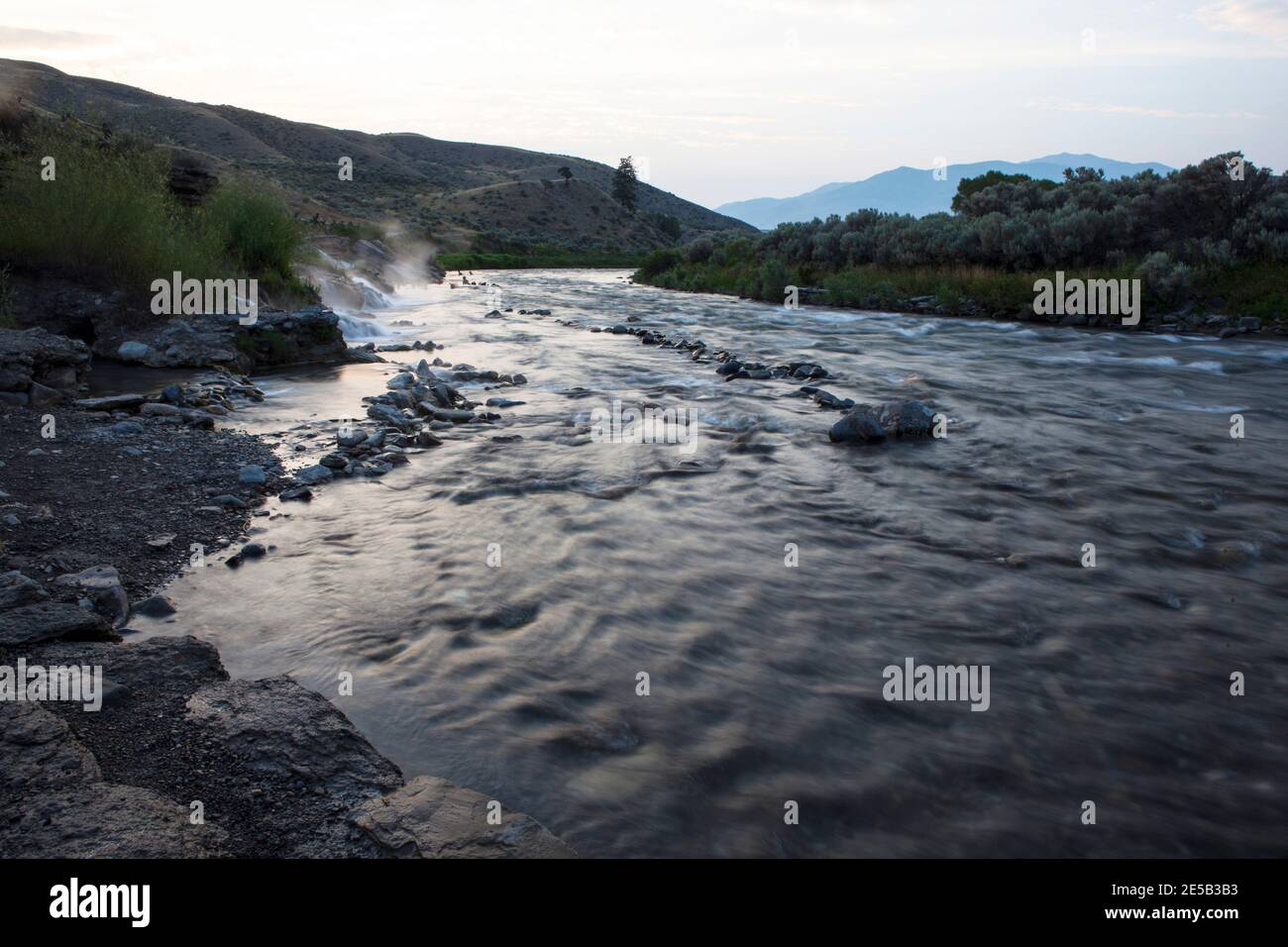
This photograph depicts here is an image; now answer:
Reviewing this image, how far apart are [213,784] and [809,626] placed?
12.3 feet

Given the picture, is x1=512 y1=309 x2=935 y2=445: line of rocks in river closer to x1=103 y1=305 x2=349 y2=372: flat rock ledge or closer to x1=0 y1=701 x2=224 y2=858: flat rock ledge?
x1=103 y1=305 x2=349 y2=372: flat rock ledge

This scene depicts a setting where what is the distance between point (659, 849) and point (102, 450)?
24.7ft

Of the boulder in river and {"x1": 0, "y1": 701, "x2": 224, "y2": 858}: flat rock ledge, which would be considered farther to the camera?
the boulder in river

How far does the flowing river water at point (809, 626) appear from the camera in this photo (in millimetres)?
3783

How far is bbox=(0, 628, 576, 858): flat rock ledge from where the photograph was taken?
3051 millimetres

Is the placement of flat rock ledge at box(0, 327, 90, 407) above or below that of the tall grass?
below

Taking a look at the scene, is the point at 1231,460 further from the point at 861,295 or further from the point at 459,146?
the point at 459,146

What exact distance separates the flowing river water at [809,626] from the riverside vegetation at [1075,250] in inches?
403

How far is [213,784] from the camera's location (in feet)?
11.4

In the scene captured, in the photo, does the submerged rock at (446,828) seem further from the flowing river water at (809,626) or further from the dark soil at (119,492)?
the dark soil at (119,492)

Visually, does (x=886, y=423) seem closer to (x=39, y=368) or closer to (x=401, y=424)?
(x=401, y=424)

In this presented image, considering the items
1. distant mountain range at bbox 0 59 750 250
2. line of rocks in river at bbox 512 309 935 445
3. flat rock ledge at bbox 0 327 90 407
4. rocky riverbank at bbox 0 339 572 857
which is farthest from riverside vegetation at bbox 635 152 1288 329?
distant mountain range at bbox 0 59 750 250

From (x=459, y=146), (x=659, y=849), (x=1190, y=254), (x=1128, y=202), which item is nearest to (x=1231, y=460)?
(x=659, y=849)

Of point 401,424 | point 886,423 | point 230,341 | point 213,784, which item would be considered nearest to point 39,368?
point 230,341
